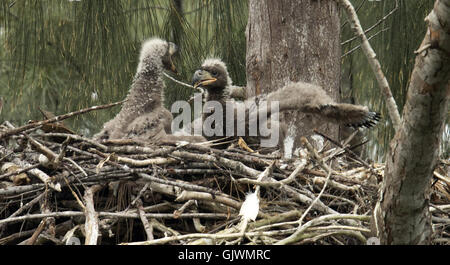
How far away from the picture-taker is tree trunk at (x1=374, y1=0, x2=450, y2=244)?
6.84 feet

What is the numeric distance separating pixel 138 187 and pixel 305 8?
2015 mm

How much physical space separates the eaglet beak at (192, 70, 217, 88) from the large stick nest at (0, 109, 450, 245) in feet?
3.75

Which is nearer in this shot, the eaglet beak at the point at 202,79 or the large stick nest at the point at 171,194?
the large stick nest at the point at 171,194

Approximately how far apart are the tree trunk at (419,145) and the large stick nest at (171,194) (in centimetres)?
27

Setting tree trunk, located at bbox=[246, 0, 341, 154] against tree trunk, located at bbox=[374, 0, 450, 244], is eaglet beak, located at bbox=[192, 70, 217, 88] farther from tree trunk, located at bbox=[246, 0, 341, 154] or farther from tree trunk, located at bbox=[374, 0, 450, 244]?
tree trunk, located at bbox=[374, 0, 450, 244]

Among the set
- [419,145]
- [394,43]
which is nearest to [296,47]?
[394,43]

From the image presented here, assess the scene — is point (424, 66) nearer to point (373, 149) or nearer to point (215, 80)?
point (215, 80)

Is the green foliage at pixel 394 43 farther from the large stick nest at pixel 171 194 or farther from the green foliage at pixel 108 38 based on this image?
the large stick nest at pixel 171 194

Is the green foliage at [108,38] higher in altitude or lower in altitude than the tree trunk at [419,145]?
higher

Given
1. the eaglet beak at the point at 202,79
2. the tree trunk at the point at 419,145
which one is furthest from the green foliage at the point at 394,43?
the tree trunk at the point at 419,145

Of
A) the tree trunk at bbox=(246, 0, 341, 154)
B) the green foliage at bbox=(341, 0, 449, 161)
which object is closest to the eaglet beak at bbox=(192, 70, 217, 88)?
the tree trunk at bbox=(246, 0, 341, 154)

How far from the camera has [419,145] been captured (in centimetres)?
229

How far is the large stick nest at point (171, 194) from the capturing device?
2.87 m

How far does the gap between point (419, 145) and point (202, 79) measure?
238cm
